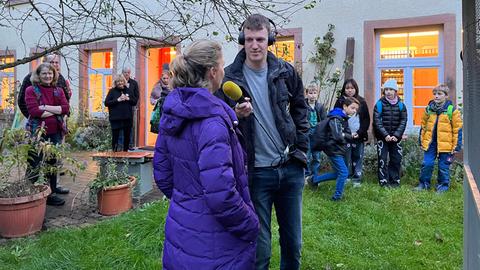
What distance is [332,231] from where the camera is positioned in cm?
504

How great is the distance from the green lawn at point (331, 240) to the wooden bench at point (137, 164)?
1.20 metres

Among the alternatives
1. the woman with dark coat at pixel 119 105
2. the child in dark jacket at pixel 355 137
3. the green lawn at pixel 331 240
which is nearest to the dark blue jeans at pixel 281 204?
the green lawn at pixel 331 240

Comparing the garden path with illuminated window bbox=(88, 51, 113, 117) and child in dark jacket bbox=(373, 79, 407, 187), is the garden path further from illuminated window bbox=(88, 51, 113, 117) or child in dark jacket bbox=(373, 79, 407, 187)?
illuminated window bbox=(88, 51, 113, 117)

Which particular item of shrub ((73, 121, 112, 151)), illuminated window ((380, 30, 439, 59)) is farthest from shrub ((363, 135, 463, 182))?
shrub ((73, 121, 112, 151))

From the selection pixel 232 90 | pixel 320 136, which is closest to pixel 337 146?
pixel 320 136

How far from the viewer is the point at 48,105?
6191 mm

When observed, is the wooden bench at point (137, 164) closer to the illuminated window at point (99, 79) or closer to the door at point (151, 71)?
the door at point (151, 71)

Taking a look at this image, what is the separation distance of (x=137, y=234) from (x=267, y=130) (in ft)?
7.94

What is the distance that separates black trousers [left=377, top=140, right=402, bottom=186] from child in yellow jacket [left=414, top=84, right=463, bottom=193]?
374 mm

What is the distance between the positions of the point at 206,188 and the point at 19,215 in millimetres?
3699

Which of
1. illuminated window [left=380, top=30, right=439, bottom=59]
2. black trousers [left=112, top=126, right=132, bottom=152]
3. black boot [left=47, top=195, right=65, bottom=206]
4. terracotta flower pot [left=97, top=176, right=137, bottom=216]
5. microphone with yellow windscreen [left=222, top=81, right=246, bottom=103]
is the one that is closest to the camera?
microphone with yellow windscreen [left=222, top=81, right=246, bottom=103]

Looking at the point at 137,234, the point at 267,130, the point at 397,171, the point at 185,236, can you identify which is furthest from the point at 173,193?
the point at 397,171

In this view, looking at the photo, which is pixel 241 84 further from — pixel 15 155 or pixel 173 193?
pixel 15 155

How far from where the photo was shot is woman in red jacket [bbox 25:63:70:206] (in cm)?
607
